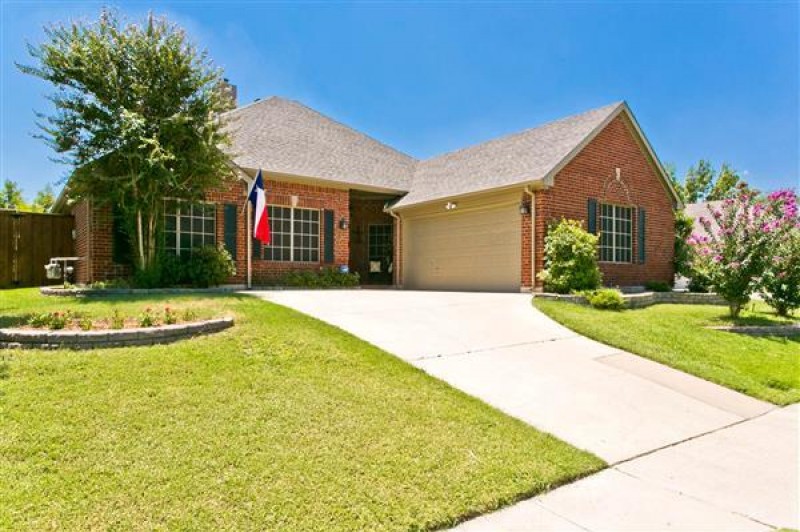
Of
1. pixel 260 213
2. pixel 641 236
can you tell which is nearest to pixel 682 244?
pixel 641 236

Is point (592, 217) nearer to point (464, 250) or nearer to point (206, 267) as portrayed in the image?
point (464, 250)

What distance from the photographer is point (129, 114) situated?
10.3 meters

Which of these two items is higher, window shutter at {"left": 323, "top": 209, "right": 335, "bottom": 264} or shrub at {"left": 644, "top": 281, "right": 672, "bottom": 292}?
window shutter at {"left": 323, "top": 209, "right": 335, "bottom": 264}

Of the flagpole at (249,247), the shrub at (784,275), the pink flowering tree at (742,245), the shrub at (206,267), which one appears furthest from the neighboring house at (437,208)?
the shrub at (784,275)

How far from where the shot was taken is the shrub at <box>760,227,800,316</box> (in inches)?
392

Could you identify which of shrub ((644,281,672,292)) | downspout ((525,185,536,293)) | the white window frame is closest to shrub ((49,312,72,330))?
downspout ((525,185,536,293))

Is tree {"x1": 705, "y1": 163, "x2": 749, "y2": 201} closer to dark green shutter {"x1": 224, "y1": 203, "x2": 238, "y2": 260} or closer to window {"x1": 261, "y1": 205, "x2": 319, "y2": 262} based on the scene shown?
window {"x1": 261, "y1": 205, "x2": 319, "y2": 262}

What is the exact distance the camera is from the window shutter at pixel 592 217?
13.8 meters

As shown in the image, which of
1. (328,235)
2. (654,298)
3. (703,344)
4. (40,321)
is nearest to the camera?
(40,321)

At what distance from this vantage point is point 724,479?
387 centimetres

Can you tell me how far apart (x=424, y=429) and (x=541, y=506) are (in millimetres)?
1199

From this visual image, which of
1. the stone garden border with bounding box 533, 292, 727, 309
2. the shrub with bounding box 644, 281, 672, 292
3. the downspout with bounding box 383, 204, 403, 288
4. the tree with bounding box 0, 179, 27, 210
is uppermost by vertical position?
the tree with bounding box 0, 179, 27, 210

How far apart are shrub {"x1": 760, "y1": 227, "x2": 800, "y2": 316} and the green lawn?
40 centimetres

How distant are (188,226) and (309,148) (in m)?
5.22
